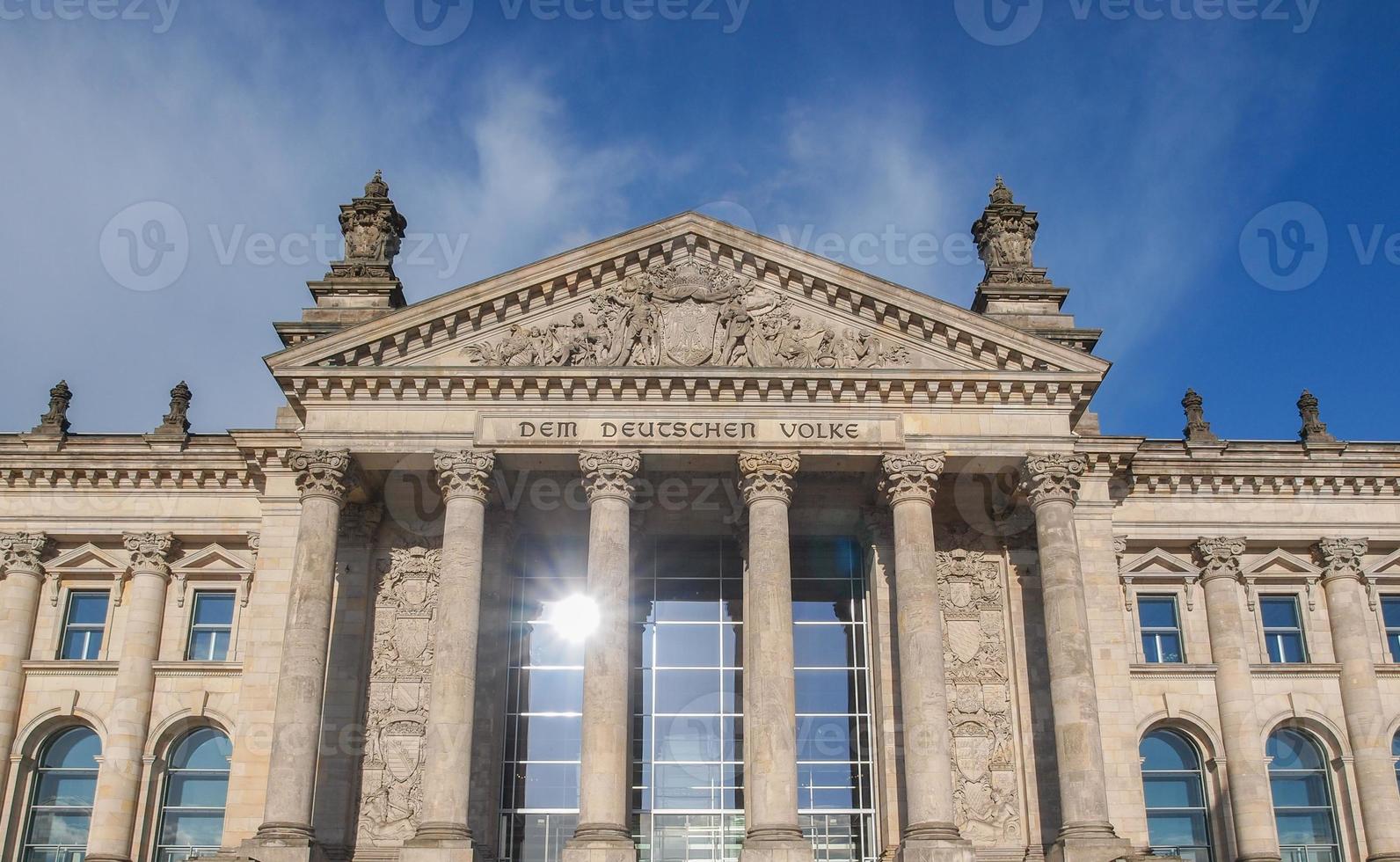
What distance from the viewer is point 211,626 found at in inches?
1432

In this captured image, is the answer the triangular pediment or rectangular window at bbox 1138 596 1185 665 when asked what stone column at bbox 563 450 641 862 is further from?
rectangular window at bbox 1138 596 1185 665

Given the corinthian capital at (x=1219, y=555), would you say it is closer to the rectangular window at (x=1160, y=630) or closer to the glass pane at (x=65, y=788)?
the rectangular window at (x=1160, y=630)

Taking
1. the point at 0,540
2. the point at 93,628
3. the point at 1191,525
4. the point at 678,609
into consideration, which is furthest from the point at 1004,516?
the point at 0,540

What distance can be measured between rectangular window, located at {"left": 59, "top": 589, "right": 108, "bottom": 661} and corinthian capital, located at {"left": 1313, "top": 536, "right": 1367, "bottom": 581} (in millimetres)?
31786

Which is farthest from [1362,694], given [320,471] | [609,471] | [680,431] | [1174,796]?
[320,471]

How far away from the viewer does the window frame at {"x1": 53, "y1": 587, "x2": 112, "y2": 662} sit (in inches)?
1426

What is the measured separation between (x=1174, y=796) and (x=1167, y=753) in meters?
1.06

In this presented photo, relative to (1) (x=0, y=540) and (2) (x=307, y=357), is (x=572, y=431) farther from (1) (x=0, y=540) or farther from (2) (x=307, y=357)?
(1) (x=0, y=540)

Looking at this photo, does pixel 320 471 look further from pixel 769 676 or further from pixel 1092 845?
pixel 1092 845

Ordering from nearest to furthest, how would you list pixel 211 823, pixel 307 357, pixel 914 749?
pixel 914 749 → pixel 307 357 → pixel 211 823

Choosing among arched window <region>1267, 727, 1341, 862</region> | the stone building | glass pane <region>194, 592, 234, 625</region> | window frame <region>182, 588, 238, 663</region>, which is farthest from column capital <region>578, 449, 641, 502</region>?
arched window <region>1267, 727, 1341, 862</region>

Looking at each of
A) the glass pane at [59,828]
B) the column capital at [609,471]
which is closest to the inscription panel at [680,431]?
the column capital at [609,471]

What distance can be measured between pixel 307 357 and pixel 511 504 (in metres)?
5.92

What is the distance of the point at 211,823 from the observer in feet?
113
